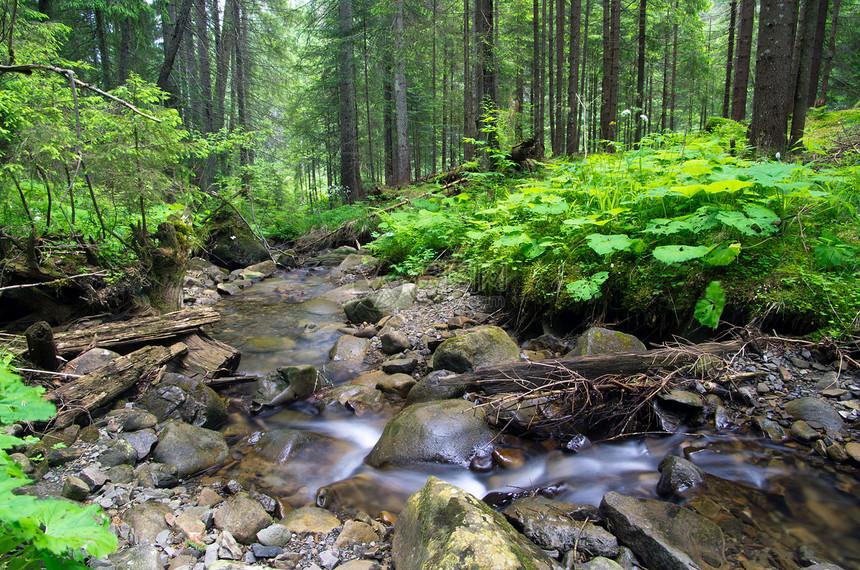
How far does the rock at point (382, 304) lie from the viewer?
22.8 feet

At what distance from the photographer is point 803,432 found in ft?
10.2

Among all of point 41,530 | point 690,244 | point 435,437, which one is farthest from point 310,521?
point 690,244

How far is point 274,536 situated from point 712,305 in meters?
3.90

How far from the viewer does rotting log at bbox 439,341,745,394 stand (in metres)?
3.57

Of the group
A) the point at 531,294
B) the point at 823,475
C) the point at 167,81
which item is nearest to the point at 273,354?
the point at 531,294

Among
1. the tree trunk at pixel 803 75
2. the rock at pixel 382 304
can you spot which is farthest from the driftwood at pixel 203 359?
the tree trunk at pixel 803 75

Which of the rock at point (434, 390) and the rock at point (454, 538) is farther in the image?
the rock at point (434, 390)

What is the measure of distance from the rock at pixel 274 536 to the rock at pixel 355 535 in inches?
12.9

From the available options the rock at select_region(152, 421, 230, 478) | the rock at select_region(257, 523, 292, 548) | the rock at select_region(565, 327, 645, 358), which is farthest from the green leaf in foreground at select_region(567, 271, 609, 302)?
the rock at select_region(152, 421, 230, 478)

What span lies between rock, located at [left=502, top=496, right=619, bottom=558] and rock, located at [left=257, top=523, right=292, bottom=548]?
1457 millimetres

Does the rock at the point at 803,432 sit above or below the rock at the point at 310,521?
above

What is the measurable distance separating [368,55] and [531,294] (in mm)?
17386

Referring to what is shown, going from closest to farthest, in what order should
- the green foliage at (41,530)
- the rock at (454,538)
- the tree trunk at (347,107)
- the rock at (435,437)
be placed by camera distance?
the green foliage at (41,530)
the rock at (454,538)
the rock at (435,437)
the tree trunk at (347,107)

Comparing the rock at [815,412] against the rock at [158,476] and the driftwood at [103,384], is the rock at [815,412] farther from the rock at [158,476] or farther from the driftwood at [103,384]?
the driftwood at [103,384]
